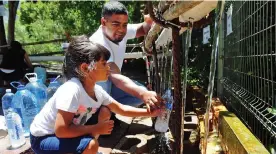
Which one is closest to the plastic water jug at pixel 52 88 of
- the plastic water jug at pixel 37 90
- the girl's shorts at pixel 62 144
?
the plastic water jug at pixel 37 90

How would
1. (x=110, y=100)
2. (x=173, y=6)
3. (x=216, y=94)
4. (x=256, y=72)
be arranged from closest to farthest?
(x=173, y=6), (x=110, y=100), (x=256, y=72), (x=216, y=94)

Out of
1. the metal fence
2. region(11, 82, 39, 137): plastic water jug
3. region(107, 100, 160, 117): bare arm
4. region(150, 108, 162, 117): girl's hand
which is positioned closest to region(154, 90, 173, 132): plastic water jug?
region(150, 108, 162, 117): girl's hand

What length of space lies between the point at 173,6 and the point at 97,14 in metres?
9.96

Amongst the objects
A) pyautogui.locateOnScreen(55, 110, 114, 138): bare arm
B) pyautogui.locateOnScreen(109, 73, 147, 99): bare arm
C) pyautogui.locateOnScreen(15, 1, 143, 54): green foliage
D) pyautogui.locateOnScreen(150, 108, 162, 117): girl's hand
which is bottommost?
pyautogui.locateOnScreen(55, 110, 114, 138): bare arm

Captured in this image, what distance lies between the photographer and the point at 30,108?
3236 mm

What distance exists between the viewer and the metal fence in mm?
2115

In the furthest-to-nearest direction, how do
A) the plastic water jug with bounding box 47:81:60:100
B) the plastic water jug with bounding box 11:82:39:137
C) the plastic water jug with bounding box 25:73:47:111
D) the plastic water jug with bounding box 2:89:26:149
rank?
the plastic water jug with bounding box 47:81:60:100 < the plastic water jug with bounding box 25:73:47:111 < the plastic water jug with bounding box 11:82:39:137 < the plastic water jug with bounding box 2:89:26:149

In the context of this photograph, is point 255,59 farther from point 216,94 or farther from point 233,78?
point 216,94

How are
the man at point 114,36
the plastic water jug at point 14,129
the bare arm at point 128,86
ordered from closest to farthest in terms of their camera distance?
the bare arm at point 128,86, the man at point 114,36, the plastic water jug at point 14,129

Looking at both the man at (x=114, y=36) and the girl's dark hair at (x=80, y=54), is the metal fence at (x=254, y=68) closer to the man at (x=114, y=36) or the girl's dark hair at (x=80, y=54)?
the man at (x=114, y=36)

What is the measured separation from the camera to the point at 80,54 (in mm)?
1936

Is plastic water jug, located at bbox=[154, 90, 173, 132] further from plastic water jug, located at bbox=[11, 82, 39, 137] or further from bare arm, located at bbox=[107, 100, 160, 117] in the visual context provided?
plastic water jug, located at bbox=[11, 82, 39, 137]

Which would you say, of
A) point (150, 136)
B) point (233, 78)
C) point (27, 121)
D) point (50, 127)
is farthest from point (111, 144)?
point (233, 78)

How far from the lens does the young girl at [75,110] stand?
1.90 metres
